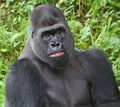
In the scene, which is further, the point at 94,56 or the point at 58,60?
the point at 94,56

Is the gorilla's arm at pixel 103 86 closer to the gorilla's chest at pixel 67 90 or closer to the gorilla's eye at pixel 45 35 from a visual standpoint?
the gorilla's chest at pixel 67 90

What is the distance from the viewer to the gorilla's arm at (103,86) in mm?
4809

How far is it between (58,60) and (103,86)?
608 mm

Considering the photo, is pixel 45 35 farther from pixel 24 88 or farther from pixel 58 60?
pixel 24 88

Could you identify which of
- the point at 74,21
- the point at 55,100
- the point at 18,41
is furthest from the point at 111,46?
the point at 55,100

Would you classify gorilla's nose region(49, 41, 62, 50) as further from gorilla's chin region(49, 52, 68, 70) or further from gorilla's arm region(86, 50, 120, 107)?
gorilla's arm region(86, 50, 120, 107)

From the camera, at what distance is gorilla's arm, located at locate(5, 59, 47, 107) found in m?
4.56

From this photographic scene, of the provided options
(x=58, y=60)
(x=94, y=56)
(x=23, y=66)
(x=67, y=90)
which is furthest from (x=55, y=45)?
(x=94, y=56)

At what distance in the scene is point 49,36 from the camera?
4.54m

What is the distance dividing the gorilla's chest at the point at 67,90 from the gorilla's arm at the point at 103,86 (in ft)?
0.26

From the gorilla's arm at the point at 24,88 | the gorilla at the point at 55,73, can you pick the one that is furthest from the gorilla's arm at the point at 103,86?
the gorilla's arm at the point at 24,88

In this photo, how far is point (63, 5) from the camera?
7.35 meters

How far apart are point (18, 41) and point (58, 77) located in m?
2.01

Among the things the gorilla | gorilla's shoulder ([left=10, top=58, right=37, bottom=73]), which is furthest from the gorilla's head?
gorilla's shoulder ([left=10, top=58, right=37, bottom=73])
